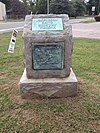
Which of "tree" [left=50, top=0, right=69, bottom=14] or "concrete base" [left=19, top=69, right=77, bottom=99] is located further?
Result: "tree" [left=50, top=0, right=69, bottom=14]

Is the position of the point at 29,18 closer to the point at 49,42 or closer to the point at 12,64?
the point at 49,42

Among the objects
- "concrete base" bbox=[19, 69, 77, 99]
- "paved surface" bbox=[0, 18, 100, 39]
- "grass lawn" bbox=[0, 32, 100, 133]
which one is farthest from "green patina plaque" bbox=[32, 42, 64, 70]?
"paved surface" bbox=[0, 18, 100, 39]

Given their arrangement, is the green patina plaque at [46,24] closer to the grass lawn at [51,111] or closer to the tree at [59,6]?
the grass lawn at [51,111]

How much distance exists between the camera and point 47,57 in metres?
3.72

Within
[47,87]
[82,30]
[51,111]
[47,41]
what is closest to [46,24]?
[47,41]

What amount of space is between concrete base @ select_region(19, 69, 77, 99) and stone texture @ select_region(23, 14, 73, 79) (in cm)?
10

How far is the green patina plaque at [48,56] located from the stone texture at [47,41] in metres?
0.05

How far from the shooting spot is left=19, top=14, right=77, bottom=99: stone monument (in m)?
3.57

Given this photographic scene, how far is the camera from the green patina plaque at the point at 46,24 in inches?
143

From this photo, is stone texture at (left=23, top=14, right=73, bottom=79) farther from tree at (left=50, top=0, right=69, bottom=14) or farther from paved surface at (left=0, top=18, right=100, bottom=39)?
tree at (left=50, top=0, right=69, bottom=14)

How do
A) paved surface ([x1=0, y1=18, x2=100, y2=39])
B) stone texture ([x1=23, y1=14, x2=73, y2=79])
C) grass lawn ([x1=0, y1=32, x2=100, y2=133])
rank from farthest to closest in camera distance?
paved surface ([x1=0, y1=18, x2=100, y2=39]), stone texture ([x1=23, y1=14, x2=73, y2=79]), grass lawn ([x1=0, y1=32, x2=100, y2=133])

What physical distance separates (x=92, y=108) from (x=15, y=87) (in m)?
1.41

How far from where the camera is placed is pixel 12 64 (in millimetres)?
5859

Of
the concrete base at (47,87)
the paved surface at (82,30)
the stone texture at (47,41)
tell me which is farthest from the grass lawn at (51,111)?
the paved surface at (82,30)
